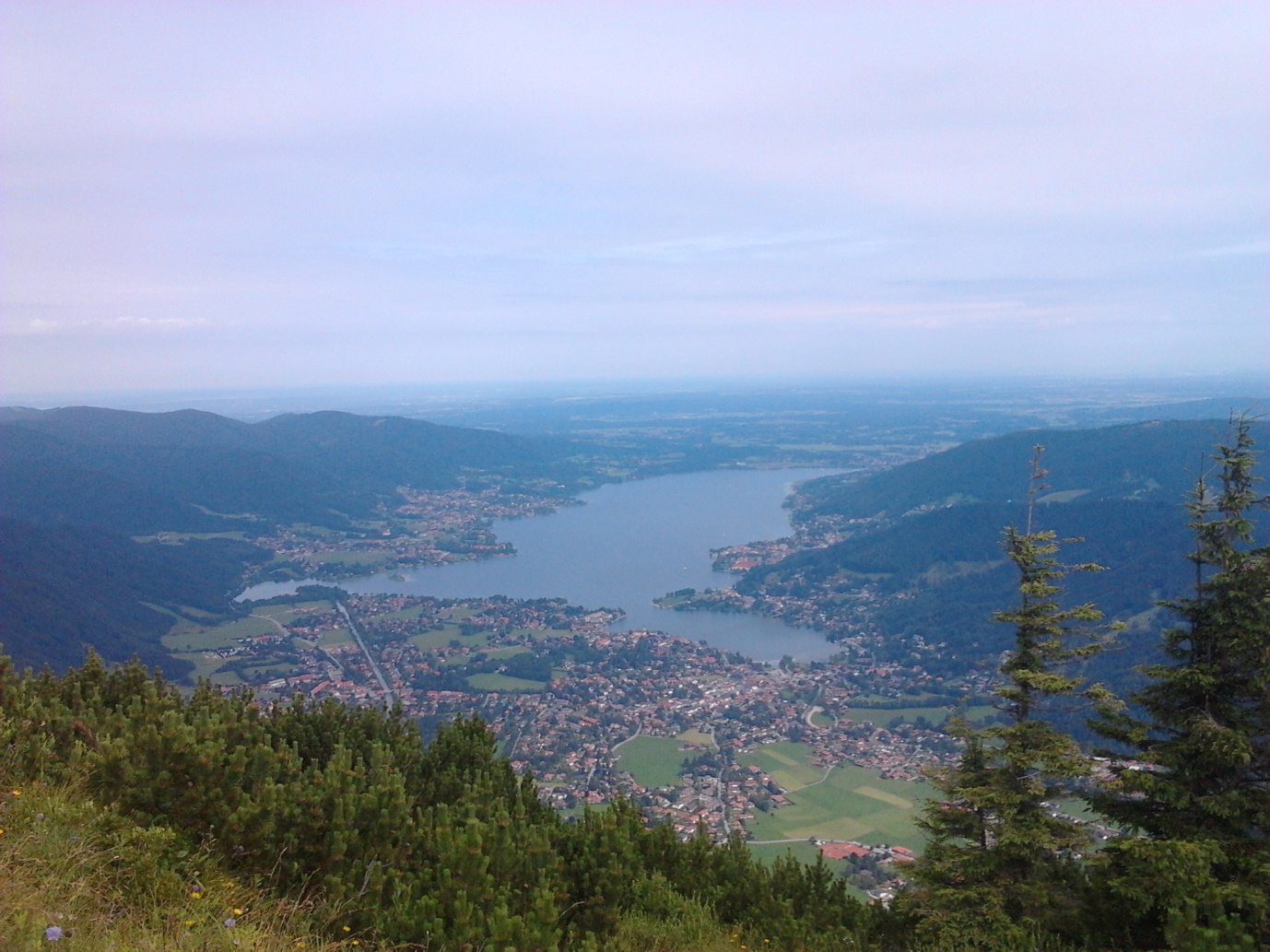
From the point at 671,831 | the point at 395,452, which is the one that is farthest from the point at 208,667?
the point at 395,452

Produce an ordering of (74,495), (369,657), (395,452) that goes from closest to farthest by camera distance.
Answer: (369,657) < (74,495) < (395,452)

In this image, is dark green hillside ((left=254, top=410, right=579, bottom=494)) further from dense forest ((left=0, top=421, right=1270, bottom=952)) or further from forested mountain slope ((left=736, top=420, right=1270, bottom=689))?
dense forest ((left=0, top=421, right=1270, bottom=952))

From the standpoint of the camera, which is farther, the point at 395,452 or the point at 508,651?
the point at 395,452

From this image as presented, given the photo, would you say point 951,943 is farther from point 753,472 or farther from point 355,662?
point 753,472

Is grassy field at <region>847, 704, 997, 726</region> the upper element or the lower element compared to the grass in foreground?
lower

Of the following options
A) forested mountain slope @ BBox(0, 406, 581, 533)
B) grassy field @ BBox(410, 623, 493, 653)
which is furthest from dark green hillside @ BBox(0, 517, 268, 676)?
forested mountain slope @ BBox(0, 406, 581, 533)

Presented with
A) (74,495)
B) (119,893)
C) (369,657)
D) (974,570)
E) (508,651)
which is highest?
(119,893)

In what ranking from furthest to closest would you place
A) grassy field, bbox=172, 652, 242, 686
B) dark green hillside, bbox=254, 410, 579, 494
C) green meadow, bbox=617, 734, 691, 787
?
dark green hillside, bbox=254, 410, 579, 494, grassy field, bbox=172, 652, 242, 686, green meadow, bbox=617, 734, 691, 787

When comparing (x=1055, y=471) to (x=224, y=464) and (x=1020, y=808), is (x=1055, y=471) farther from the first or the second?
(x=224, y=464)
